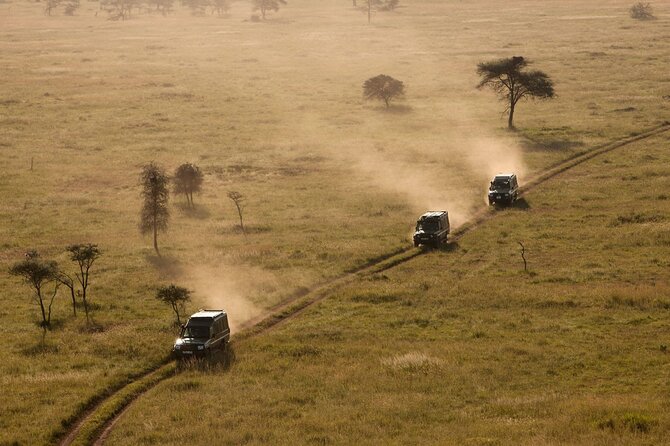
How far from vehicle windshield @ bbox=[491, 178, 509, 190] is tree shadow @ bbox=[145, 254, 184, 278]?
79.4ft

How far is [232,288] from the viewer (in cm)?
4881

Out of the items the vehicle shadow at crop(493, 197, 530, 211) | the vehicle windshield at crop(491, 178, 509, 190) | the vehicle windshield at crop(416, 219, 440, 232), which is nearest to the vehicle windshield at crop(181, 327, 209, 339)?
the vehicle windshield at crop(416, 219, 440, 232)

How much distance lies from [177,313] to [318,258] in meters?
13.9

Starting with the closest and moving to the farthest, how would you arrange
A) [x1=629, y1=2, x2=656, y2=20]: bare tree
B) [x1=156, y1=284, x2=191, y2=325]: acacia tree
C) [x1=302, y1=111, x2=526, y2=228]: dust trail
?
[x1=156, y1=284, x2=191, y2=325]: acacia tree → [x1=302, y1=111, x2=526, y2=228]: dust trail → [x1=629, y1=2, x2=656, y2=20]: bare tree

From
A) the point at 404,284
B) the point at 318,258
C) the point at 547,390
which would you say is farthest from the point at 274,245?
the point at 547,390

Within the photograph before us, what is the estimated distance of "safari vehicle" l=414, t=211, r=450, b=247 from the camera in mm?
55250

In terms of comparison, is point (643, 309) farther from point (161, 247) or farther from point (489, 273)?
point (161, 247)

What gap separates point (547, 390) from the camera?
33594 millimetres

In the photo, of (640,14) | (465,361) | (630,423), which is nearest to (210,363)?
(465,361)

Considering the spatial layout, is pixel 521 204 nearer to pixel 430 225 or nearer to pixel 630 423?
pixel 430 225

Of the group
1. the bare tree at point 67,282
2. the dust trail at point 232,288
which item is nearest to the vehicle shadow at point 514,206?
the dust trail at point 232,288

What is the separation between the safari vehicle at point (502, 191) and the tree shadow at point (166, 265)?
2386cm

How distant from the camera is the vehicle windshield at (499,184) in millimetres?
65938

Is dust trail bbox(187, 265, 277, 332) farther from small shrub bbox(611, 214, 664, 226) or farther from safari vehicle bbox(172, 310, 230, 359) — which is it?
small shrub bbox(611, 214, 664, 226)
